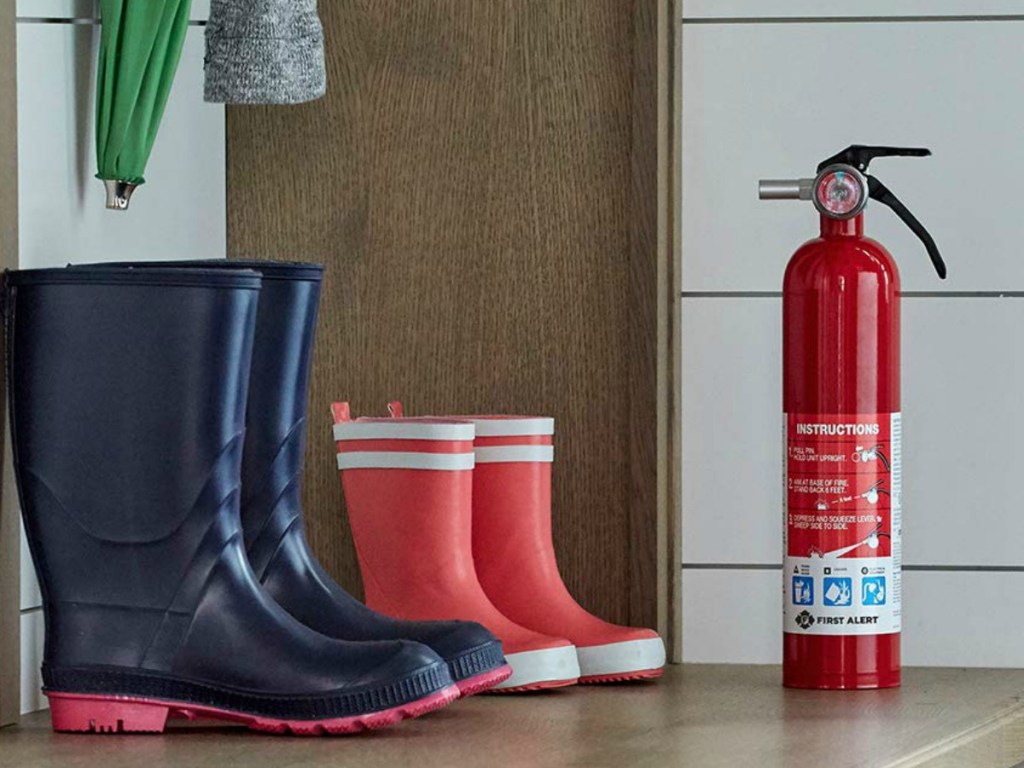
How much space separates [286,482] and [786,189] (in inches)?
17.9

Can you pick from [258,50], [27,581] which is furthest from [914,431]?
[27,581]

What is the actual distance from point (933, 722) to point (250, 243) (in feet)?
2.39

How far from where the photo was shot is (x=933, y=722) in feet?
3.65

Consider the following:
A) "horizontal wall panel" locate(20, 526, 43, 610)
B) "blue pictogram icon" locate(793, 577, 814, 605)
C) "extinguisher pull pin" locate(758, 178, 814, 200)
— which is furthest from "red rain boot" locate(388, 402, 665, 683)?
"horizontal wall panel" locate(20, 526, 43, 610)

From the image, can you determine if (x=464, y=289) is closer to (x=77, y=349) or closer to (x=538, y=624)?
(x=538, y=624)

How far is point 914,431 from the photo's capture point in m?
1.45

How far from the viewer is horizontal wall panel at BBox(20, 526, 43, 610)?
44.1 inches

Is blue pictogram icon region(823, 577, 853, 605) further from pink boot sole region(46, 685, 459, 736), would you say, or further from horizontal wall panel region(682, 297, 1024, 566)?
pink boot sole region(46, 685, 459, 736)

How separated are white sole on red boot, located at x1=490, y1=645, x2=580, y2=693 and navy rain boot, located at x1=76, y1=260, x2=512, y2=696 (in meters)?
Answer: 0.11

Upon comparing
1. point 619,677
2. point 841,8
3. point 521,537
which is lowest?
point 619,677

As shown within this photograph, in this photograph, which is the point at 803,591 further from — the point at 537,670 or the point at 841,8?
the point at 841,8

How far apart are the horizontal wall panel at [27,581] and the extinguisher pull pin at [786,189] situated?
609mm

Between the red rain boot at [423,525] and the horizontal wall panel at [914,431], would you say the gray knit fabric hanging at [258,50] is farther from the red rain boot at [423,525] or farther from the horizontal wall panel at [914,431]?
the horizontal wall panel at [914,431]

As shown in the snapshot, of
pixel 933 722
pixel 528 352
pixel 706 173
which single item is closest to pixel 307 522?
pixel 528 352
